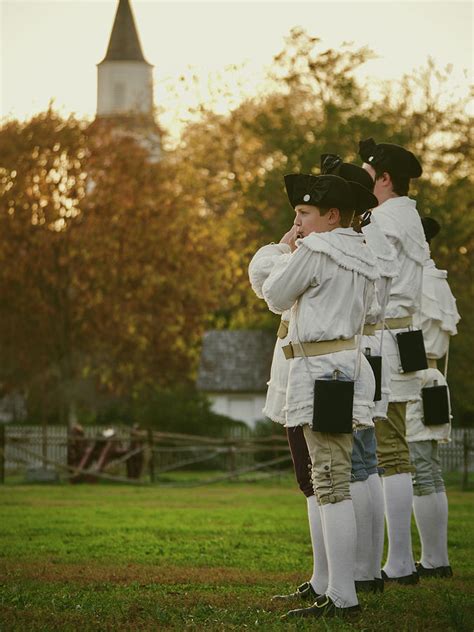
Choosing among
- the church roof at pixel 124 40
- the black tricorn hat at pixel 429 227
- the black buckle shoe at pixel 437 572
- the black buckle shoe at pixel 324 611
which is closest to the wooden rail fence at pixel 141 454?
the black tricorn hat at pixel 429 227

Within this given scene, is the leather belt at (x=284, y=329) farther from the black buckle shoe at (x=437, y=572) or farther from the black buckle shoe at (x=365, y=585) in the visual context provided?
the black buckle shoe at (x=437, y=572)

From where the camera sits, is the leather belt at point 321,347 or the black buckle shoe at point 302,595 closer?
the leather belt at point 321,347

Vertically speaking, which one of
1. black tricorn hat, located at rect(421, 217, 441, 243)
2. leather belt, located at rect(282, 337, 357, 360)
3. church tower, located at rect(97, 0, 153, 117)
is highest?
church tower, located at rect(97, 0, 153, 117)

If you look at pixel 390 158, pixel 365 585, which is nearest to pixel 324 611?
pixel 365 585

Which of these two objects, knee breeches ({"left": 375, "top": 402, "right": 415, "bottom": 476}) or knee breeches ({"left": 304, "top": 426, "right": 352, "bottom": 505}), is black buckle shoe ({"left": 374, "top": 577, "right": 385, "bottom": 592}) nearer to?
knee breeches ({"left": 375, "top": 402, "right": 415, "bottom": 476})

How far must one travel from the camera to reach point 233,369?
150 ft

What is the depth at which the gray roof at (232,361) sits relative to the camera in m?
45.6

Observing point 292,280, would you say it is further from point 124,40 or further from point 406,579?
point 124,40

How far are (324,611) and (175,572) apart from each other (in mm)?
2394

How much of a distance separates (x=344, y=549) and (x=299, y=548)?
4206 millimetres

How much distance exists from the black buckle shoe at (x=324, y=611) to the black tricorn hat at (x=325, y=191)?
205cm

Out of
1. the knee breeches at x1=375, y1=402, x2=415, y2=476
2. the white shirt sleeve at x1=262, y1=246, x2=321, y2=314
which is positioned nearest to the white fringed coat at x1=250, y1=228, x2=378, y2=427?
the white shirt sleeve at x1=262, y1=246, x2=321, y2=314

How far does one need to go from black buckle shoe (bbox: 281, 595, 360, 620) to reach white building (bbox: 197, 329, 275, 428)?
3870 cm

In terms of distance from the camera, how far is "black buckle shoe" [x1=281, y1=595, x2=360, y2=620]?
6.71 m
